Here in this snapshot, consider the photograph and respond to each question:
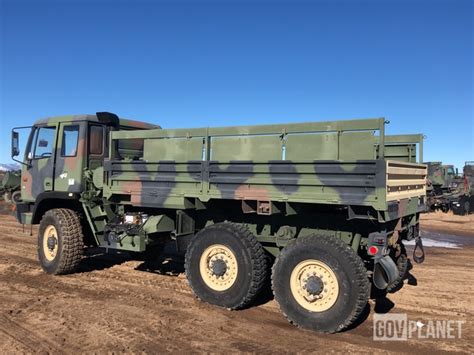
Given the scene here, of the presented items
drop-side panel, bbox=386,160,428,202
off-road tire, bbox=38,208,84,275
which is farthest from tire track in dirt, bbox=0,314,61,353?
drop-side panel, bbox=386,160,428,202

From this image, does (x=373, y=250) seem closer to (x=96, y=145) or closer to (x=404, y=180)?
(x=404, y=180)

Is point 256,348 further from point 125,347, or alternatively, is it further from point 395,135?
point 395,135

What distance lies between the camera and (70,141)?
7750mm

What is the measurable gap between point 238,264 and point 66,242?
135 inches

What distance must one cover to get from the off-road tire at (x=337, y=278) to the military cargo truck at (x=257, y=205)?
0.01 meters

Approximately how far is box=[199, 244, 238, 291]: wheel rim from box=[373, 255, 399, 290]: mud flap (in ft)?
5.74

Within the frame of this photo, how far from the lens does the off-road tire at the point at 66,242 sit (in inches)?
296

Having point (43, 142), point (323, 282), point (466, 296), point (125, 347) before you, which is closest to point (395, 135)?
point (466, 296)

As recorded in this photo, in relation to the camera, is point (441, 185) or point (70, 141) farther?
point (441, 185)

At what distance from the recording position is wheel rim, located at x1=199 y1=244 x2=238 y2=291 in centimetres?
578

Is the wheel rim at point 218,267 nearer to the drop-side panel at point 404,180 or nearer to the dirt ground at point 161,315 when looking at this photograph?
the dirt ground at point 161,315

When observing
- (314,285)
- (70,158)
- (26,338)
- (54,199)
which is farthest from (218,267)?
(54,199)

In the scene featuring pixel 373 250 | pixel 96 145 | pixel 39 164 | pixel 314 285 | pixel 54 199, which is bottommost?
pixel 314 285

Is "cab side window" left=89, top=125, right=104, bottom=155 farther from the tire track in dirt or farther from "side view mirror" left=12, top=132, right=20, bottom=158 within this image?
the tire track in dirt
